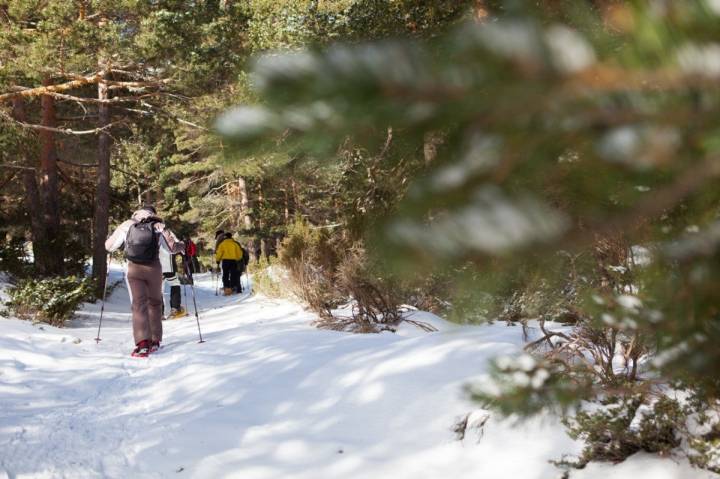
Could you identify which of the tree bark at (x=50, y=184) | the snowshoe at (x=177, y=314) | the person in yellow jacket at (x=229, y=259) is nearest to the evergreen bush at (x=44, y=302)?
the snowshoe at (x=177, y=314)

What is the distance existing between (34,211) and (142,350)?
9.03 meters

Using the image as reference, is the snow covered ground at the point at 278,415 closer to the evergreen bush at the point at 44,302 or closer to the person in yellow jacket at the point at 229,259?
the evergreen bush at the point at 44,302

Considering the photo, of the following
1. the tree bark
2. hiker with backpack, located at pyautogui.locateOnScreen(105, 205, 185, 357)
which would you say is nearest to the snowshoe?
the tree bark

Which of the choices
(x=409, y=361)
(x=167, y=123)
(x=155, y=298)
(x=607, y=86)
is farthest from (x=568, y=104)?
(x=167, y=123)

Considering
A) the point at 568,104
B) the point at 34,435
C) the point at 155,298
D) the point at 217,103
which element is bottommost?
the point at 34,435

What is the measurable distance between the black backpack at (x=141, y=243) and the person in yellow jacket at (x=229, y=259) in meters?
8.49

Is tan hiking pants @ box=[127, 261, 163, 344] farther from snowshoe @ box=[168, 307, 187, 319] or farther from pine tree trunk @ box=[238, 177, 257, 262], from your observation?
pine tree trunk @ box=[238, 177, 257, 262]

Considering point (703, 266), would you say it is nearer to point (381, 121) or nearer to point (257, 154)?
point (381, 121)

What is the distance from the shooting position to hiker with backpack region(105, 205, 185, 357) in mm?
7355

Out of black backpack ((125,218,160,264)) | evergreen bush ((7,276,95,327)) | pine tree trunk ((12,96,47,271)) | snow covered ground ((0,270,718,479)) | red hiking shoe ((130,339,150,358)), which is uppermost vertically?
pine tree trunk ((12,96,47,271))

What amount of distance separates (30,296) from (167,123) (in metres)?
5.44

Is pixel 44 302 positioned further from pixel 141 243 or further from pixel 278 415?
pixel 278 415

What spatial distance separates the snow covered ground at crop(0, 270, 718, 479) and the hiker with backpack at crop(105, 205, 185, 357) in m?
0.52

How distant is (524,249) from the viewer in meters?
0.86
